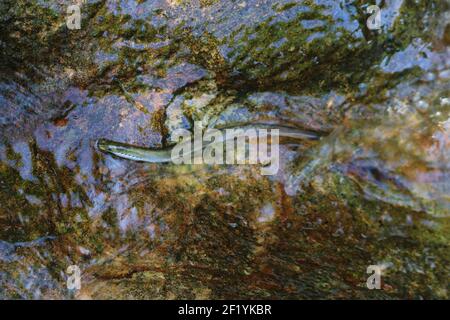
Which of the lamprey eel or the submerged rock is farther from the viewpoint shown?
the lamprey eel

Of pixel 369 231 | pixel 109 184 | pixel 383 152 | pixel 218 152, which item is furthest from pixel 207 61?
pixel 369 231

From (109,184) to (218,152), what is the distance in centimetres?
69

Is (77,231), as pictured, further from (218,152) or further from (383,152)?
(383,152)

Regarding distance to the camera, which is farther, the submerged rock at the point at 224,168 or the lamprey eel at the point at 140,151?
the lamprey eel at the point at 140,151

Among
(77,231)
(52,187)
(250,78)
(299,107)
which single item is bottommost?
(77,231)

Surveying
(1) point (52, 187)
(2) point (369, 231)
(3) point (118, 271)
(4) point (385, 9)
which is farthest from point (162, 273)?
(4) point (385, 9)

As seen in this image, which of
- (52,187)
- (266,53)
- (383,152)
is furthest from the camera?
(52,187)

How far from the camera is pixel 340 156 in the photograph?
99.8 inches

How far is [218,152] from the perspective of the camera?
2.68 meters

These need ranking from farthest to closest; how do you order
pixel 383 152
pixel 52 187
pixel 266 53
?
pixel 52 187
pixel 266 53
pixel 383 152

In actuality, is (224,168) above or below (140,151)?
below

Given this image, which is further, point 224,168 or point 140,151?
point 140,151

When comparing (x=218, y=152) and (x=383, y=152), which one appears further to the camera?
(x=218, y=152)

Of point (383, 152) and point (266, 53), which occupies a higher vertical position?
point (266, 53)
